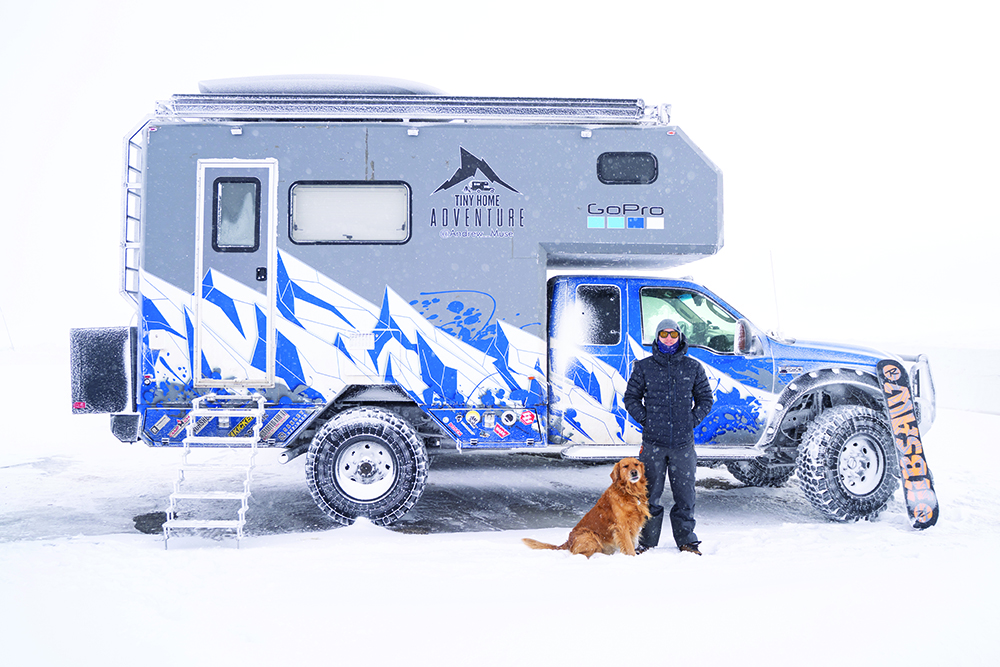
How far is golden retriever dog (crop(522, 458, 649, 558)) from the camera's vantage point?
156 inches

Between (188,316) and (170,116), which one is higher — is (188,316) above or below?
below

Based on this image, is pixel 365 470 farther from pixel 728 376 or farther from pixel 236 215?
pixel 728 376

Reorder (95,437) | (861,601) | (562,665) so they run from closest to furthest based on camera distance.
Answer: (562,665), (861,601), (95,437)

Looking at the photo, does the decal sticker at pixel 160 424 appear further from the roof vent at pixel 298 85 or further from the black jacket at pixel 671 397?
the black jacket at pixel 671 397

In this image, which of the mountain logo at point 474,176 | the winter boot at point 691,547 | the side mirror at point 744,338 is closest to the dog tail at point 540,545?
the winter boot at point 691,547

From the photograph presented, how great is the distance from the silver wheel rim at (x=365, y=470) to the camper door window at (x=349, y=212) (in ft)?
5.71

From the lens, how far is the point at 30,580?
3.43 meters

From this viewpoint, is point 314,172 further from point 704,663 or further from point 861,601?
point 861,601

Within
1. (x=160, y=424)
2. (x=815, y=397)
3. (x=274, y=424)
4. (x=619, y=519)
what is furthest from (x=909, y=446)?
(x=160, y=424)

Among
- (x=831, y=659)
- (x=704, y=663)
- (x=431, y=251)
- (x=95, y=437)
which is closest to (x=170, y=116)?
(x=431, y=251)

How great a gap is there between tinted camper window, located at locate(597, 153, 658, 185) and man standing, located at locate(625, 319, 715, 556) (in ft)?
4.80

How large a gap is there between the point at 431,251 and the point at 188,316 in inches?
81.5

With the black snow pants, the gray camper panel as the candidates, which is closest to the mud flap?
the gray camper panel

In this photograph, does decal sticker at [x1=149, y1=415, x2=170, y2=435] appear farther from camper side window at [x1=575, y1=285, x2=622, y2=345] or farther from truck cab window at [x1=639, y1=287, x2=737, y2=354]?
truck cab window at [x1=639, y1=287, x2=737, y2=354]
